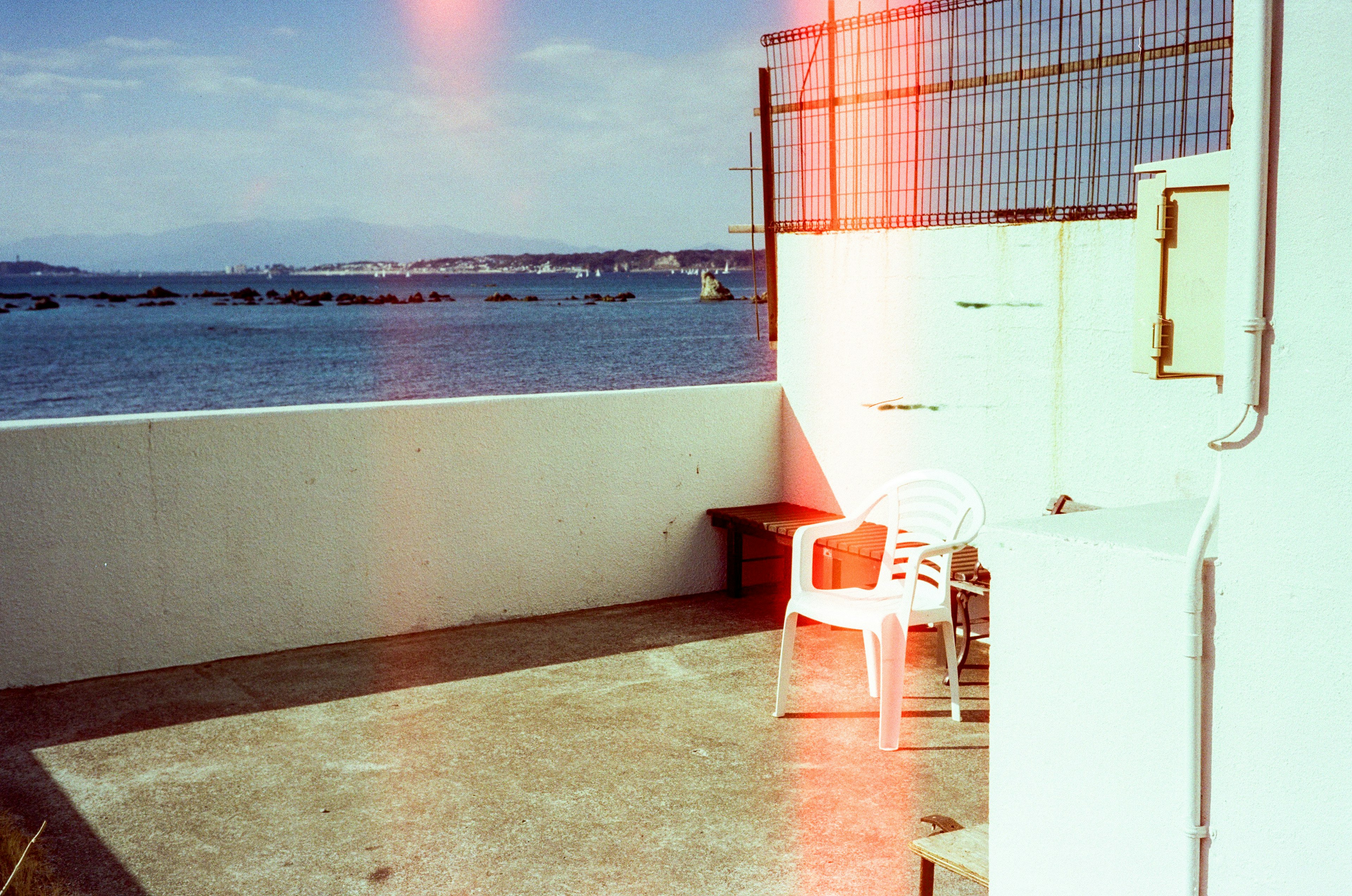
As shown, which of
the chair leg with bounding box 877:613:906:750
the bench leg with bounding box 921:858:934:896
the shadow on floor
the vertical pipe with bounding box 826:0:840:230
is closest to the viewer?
the bench leg with bounding box 921:858:934:896

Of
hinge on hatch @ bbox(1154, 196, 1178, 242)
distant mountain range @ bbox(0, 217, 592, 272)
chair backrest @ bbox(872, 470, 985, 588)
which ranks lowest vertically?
chair backrest @ bbox(872, 470, 985, 588)

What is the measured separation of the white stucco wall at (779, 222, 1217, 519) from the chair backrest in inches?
8.8

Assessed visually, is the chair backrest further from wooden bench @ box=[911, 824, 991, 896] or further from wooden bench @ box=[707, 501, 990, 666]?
wooden bench @ box=[911, 824, 991, 896]

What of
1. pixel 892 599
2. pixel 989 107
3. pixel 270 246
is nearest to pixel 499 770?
pixel 892 599

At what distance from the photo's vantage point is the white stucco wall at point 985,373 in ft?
14.2

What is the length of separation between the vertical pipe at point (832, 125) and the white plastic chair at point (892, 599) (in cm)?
160

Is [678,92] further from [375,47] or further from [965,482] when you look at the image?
[965,482]

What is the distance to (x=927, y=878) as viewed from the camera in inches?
105

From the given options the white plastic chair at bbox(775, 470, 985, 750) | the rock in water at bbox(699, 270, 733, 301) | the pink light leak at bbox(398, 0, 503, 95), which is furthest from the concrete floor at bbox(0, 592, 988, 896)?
the rock in water at bbox(699, 270, 733, 301)

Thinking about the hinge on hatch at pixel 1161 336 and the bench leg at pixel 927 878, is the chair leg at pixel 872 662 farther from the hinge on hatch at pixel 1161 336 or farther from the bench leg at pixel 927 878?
the hinge on hatch at pixel 1161 336

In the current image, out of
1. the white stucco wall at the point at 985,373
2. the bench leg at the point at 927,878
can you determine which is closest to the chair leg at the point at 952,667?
the white stucco wall at the point at 985,373

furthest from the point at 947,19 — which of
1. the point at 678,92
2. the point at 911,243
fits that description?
the point at 678,92

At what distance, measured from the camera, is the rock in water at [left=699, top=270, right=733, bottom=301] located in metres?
78.4

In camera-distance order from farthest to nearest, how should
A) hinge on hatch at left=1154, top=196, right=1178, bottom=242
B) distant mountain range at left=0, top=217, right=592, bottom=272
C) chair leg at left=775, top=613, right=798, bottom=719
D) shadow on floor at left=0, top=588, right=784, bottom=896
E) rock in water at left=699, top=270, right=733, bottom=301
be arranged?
rock in water at left=699, top=270, right=733, bottom=301 → distant mountain range at left=0, top=217, right=592, bottom=272 → chair leg at left=775, top=613, right=798, bottom=719 → shadow on floor at left=0, top=588, right=784, bottom=896 → hinge on hatch at left=1154, top=196, right=1178, bottom=242
